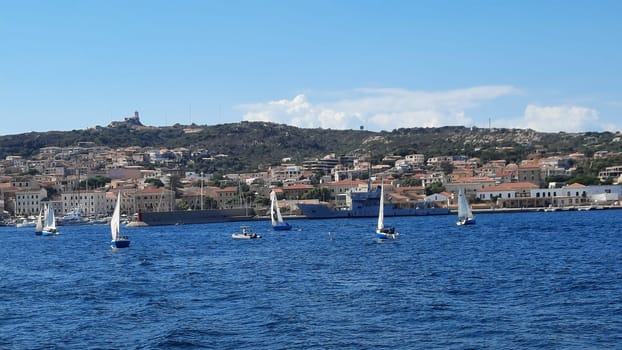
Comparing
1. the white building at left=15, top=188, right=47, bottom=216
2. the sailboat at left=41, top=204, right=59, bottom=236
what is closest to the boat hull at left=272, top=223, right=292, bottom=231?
the sailboat at left=41, top=204, right=59, bottom=236

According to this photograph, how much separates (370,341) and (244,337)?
3.21 m

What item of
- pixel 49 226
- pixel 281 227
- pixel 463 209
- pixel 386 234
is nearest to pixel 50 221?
pixel 49 226

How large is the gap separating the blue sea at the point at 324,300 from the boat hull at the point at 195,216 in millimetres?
66568

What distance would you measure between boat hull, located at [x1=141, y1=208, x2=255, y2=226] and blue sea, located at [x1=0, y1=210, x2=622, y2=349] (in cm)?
6657

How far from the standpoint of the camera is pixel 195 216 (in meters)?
127

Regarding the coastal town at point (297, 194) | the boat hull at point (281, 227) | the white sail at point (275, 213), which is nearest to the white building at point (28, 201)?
the coastal town at point (297, 194)

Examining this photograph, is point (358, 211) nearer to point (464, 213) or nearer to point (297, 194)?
point (297, 194)

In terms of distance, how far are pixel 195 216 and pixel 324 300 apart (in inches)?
3819

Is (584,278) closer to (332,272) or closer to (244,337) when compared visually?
(332,272)

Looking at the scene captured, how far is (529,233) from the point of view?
2849 inches

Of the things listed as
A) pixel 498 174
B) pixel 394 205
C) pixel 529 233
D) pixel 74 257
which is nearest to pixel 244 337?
pixel 74 257

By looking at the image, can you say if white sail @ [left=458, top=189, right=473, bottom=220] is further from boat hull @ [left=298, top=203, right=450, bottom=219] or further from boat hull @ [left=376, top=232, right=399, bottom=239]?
boat hull @ [left=298, top=203, right=450, bottom=219]

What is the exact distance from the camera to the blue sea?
2480cm

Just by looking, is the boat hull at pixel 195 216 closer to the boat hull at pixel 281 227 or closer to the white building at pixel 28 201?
the boat hull at pixel 281 227
